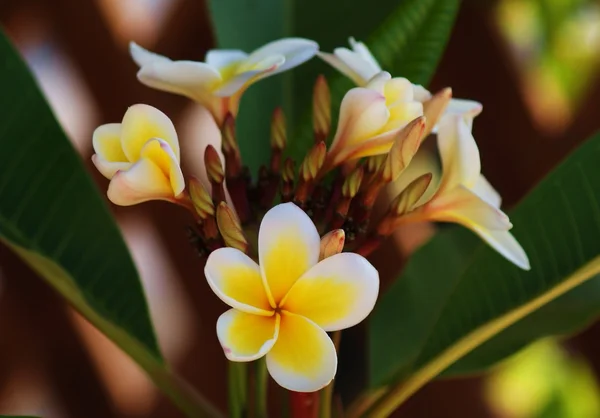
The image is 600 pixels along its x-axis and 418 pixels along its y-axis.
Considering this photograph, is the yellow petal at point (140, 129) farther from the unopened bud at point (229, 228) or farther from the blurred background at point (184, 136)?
the blurred background at point (184, 136)

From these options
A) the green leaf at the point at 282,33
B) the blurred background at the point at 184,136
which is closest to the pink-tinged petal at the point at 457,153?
the green leaf at the point at 282,33

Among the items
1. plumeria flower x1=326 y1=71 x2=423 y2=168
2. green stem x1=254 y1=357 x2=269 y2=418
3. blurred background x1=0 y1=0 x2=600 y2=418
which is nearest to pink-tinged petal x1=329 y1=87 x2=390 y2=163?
plumeria flower x1=326 y1=71 x2=423 y2=168

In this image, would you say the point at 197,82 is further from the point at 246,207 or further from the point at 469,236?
the point at 469,236

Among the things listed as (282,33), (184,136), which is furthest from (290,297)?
(184,136)

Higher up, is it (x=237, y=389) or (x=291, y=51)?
(x=291, y=51)

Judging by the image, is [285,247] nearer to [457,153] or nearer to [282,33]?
[457,153]
